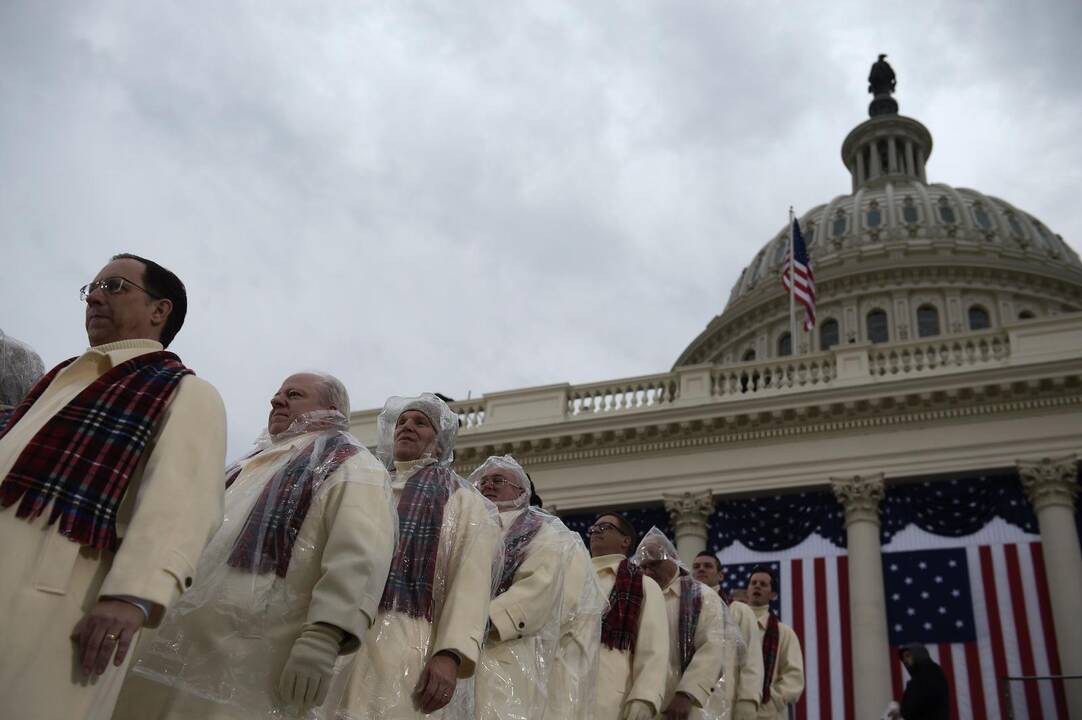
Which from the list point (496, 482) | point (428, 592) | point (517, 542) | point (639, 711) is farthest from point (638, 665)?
point (428, 592)

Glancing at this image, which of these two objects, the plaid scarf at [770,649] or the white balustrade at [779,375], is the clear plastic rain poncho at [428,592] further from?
the white balustrade at [779,375]

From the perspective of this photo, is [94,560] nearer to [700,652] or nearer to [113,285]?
[113,285]

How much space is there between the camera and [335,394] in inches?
179

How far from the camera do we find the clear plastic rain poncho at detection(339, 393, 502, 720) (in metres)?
3.91

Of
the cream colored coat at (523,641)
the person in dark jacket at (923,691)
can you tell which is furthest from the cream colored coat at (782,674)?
the cream colored coat at (523,641)

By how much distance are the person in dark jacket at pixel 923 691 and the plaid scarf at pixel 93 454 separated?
340 inches

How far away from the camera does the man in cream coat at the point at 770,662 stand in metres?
7.59

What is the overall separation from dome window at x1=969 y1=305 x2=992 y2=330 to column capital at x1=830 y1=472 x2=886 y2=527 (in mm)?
23683

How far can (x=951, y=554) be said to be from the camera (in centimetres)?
1803

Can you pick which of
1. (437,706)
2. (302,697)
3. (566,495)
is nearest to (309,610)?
(302,697)

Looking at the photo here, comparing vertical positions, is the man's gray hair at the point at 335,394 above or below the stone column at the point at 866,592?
below

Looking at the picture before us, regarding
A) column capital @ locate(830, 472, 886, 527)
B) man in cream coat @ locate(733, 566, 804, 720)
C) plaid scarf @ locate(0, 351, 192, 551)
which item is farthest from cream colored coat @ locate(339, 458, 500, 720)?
column capital @ locate(830, 472, 886, 527)

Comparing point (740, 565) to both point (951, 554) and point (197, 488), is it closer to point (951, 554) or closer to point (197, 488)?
point (951, 554)

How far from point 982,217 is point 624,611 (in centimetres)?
4665
